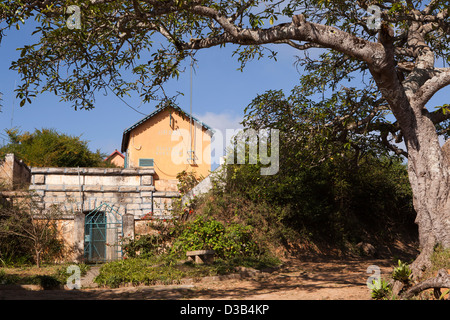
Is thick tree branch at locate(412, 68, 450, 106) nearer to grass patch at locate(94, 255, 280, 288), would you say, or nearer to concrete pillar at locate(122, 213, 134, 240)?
grass patch at locate(94, 255, 280, 288)

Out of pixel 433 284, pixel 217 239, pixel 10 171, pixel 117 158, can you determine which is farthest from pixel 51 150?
pixel 433 284

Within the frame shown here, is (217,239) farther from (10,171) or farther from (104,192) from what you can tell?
(10,171)

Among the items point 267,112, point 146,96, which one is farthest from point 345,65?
point 146,96

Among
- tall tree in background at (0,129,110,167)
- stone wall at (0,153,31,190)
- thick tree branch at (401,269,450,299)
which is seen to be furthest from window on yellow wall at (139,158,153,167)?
thick tree branch at (401,269,450,299)

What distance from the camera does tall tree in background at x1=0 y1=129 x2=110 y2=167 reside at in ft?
→ 86.8

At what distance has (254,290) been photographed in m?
8.76

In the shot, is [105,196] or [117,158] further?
[117,158]

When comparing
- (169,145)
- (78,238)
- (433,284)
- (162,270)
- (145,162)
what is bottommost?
(162,270)

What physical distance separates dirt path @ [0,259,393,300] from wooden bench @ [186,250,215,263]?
5.90ft

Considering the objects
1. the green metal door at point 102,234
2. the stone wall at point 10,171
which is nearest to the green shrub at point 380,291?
the green metal door at point 102,234

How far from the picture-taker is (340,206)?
16.8m

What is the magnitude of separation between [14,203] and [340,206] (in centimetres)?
1232

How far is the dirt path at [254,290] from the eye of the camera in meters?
7.85

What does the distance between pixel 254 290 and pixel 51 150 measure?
22.2 metres
